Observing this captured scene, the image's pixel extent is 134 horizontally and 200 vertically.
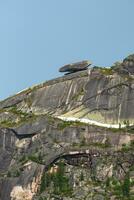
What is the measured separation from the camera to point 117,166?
7869cm

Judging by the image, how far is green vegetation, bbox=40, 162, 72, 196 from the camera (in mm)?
76812

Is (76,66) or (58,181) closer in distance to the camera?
(58,181)

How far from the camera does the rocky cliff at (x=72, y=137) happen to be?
77812 millimetres

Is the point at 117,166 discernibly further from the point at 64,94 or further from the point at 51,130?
the point at 64,94

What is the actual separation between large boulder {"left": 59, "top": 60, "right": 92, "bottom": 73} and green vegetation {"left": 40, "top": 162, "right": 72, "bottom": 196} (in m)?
18.2

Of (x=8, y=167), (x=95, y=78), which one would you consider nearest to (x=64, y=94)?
(x=95, y=78)

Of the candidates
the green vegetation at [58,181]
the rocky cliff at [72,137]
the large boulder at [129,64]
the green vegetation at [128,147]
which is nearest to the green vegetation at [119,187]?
the rocky cliff at [72,137]

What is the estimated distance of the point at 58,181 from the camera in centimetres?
7819

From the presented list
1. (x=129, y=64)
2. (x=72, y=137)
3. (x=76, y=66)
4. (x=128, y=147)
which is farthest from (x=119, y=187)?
(x=76, y=66)

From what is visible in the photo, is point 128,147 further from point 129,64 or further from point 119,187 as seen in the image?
point 129,64

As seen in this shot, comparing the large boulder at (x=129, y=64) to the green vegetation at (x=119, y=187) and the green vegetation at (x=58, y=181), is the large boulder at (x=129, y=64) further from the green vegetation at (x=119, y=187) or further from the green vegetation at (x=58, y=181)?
the green vegetation at (x=119, y=187)

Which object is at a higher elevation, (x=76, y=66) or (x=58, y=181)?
(x=76, y=66)

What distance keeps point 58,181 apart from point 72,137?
23.8 feet

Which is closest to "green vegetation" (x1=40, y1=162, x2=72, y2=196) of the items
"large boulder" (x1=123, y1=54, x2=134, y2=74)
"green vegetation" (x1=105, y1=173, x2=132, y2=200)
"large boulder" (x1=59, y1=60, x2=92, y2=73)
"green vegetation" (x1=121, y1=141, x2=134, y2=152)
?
"green vegetation" (x1=105, y1=173, x2=132, y2=200)
